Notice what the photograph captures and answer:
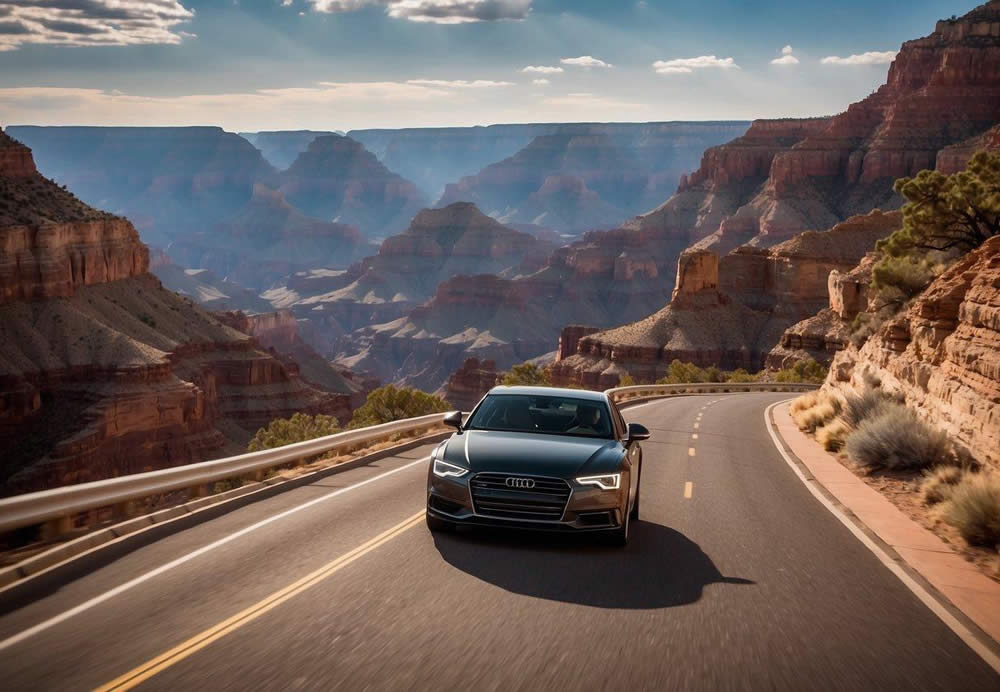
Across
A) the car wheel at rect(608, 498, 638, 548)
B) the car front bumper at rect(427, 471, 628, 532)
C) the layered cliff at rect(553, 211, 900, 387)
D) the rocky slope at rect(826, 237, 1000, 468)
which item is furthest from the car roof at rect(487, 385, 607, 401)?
the layered cliff at rect(553, 211, 900, 387)

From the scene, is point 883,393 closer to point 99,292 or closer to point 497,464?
point 497,464

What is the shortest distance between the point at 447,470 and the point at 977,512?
18.7ft

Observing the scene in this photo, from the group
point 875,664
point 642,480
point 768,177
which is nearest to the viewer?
point 875,664

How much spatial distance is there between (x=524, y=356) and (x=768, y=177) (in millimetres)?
49413

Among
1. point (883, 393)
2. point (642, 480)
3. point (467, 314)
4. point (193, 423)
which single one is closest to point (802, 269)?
point (193, 423)

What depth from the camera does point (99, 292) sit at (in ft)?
225

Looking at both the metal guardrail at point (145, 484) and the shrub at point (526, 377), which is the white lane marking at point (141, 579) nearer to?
the metal guardrail at point (145, 484)

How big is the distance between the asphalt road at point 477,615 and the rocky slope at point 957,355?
15.6ft

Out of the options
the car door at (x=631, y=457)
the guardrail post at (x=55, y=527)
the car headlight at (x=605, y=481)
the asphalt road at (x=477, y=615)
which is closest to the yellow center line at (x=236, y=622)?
the asphalt road at (x=477, y=615)

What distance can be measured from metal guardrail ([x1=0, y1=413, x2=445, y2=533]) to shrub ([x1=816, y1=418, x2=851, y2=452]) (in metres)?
9.74

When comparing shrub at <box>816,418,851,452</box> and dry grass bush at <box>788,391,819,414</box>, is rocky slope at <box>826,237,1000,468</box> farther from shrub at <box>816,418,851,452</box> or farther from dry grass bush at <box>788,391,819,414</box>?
dry grass bush at <box>788,391,819,414</box>

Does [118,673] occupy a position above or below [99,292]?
above

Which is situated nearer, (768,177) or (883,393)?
(883,393)

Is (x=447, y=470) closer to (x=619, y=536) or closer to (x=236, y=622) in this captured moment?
(x=619, y=536)
